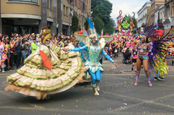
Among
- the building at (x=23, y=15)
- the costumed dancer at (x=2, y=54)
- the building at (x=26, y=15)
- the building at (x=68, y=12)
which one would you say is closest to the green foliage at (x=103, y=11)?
the building at (x=68, y=12)

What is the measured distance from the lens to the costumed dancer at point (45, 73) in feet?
17.5

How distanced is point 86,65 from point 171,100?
2.56 m

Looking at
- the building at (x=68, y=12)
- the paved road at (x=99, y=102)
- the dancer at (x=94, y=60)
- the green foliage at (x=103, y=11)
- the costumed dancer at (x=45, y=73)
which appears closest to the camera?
the paved road at (x=99, y=102)

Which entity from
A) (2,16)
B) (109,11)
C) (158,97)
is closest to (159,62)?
(158,97)

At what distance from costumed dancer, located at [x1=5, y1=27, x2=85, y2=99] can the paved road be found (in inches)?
15.4

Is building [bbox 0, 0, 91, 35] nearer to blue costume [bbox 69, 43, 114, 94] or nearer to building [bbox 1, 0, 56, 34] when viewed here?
building [bbox 1, 0, 56, 34]

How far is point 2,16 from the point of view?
20.7 m

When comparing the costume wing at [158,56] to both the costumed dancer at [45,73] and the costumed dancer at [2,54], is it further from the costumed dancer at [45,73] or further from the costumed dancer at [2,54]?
the costumed dancer at [2,54]

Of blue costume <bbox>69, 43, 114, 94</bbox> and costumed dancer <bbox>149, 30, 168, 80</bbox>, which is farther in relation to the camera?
costumed dancer <bbox>149, 30, 168, 80</bbox>

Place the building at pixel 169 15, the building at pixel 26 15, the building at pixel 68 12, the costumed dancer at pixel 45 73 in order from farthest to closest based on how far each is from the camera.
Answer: the building at pixel 169 15
the building at pixel 68 12
the building at pixel 26 15
the costumed dancer at pixel 45 73

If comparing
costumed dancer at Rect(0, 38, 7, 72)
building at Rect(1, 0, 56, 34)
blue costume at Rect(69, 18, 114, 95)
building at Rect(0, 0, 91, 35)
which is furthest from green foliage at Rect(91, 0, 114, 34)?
blue costume at Rect(69, 18, 114, 95)

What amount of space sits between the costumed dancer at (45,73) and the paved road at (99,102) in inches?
15.4

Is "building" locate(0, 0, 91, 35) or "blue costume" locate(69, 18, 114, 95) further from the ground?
"building" locate(0, 0, 91, 35)

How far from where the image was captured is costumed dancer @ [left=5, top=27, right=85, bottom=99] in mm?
5320
